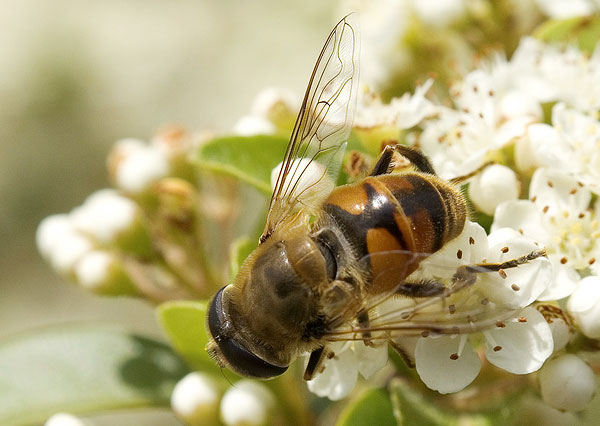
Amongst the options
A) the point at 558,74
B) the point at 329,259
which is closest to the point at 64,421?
the point at 329,259

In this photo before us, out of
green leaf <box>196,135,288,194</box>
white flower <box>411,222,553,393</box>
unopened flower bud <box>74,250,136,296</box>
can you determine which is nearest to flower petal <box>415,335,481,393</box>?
Result: white flower <box>411,222,553,393</box>

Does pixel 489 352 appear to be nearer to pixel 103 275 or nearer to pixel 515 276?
pixel 515 276

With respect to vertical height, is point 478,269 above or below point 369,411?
above

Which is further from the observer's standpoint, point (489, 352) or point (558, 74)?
point (558, 74)

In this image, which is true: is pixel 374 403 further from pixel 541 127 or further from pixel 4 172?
pixel 4 172

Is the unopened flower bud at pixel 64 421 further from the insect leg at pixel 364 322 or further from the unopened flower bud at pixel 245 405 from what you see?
the insect leg at pixel 364 322

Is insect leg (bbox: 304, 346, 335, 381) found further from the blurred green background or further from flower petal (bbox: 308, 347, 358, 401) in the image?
the blurred green background
